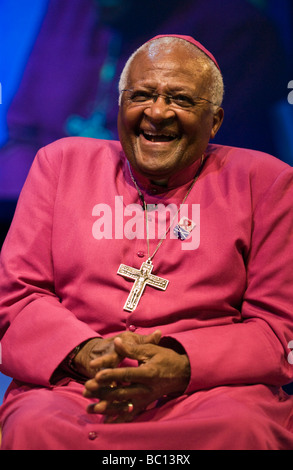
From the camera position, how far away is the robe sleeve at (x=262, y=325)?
2.16 meters

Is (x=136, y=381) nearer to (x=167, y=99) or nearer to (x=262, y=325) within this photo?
(x=262, y=325)

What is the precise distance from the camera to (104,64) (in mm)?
3510

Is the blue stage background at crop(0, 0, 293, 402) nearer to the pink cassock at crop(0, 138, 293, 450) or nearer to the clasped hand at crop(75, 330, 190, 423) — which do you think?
the pink cassock at crop(0, 138, 293, 450)

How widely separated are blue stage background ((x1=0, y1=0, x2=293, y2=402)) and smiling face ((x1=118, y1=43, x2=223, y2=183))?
952 millimetres

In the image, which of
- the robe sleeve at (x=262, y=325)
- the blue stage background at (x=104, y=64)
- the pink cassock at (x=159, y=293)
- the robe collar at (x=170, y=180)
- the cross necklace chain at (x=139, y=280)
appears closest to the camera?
the pink cassock at (x=159, y=293)

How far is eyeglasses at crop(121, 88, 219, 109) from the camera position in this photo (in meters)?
2.48

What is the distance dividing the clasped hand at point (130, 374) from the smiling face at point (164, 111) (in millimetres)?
775

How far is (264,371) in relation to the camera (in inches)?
87.2

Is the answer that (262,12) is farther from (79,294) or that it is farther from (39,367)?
(39,367)

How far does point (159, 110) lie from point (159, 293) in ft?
2.40

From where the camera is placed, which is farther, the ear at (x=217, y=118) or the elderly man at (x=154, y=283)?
the ear at (x=217, y=118)

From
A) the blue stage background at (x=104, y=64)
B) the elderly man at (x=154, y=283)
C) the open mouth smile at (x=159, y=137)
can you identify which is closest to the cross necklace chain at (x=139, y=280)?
the elderly man at (x=154, y=283)

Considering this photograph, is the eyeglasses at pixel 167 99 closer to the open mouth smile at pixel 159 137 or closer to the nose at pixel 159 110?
the nose at pixel 159 110
